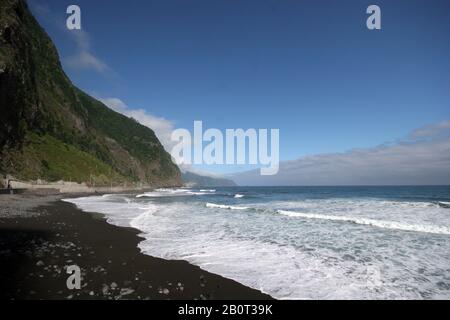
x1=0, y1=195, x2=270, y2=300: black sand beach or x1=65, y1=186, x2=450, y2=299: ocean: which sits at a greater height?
x1=0, y1=195, x2=270, y2=300: black sand beach

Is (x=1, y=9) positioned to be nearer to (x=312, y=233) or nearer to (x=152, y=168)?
(x=312, y=233)

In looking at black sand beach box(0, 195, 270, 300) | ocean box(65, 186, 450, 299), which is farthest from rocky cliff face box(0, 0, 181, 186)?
ocean box(65, 186, 450, 299)

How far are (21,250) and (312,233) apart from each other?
13.9 m

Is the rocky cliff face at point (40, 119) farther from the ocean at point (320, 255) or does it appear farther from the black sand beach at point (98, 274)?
the ocean at point (320, 255)

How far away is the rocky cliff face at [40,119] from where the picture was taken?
161ft

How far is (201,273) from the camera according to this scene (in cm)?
856

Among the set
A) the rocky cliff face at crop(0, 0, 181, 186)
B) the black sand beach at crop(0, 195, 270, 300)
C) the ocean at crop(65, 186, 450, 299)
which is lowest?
the ocean at crop(65, 186, 450, 299)

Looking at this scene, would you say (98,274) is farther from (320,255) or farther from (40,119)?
(40,119)

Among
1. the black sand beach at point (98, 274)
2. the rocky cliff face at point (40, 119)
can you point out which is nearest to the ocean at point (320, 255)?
the black sand beach at point (98, 274)

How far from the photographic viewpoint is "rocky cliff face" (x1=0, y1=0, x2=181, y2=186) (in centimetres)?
4909

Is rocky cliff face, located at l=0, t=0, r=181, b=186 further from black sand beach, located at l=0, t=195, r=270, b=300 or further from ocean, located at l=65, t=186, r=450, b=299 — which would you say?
ocean, located at l=65, t=186, r=450, b=299

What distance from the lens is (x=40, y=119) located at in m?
73.6

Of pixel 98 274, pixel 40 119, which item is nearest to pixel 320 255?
pixel 98 274
